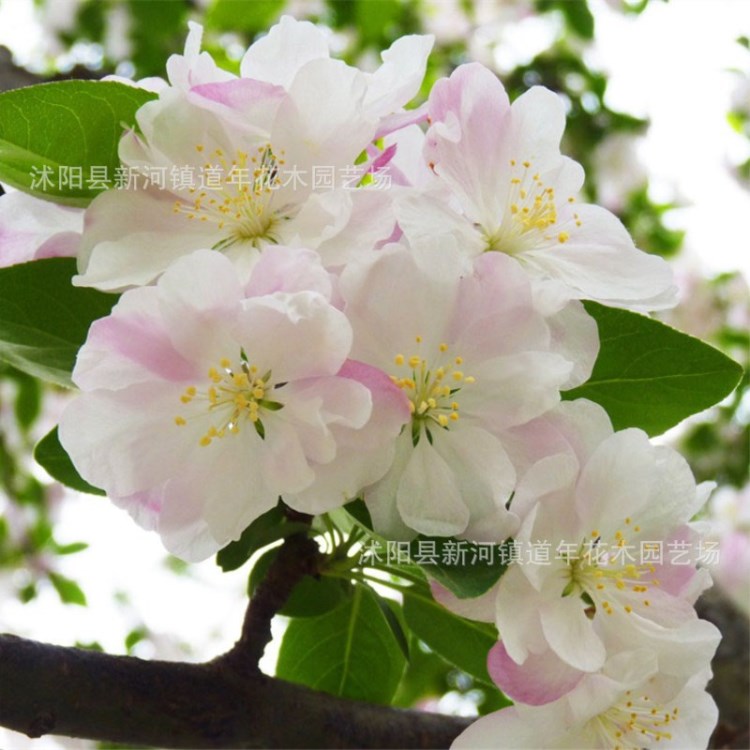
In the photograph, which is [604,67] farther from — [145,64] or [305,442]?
[305,442]

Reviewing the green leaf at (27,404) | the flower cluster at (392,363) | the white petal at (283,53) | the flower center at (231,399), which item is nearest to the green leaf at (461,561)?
the flower cluster at (392,363)

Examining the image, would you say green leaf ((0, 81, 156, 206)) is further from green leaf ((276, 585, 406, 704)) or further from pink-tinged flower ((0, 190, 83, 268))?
green leaf ((276, 585, 406, 704))

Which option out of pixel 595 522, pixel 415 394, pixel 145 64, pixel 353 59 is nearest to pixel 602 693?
Result: pixel 595 522

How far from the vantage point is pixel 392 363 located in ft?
2.42

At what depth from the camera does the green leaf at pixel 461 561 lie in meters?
0.70

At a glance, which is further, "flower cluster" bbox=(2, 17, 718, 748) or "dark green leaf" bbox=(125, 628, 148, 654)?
"dark green leaf" bbox=(125, 628, 148, 654)

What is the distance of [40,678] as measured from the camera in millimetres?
800

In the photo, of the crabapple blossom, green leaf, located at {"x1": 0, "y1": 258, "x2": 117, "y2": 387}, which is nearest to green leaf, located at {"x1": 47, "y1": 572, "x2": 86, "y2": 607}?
green leaf, located at {"x1": 0, "y1": 258, "x2": 117, "y2": 387}

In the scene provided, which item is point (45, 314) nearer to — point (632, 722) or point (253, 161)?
point (253, 161)

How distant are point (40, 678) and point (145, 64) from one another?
1.88 meters

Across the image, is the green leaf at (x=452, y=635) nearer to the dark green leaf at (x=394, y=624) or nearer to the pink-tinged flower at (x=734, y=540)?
the dark green leaf at (x=394, y=624)

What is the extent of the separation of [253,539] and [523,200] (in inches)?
13.1

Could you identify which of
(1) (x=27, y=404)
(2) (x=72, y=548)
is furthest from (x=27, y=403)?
(2) (x=72, y=548)

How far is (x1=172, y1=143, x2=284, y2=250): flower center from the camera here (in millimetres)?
768
